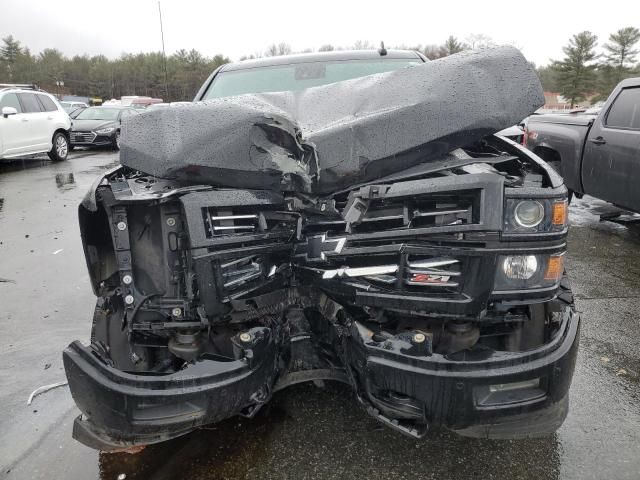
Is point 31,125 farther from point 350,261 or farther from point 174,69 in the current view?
point 174,69

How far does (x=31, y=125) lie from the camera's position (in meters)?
12.3

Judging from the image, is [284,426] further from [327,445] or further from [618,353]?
[618,353]

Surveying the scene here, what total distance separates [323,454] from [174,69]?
65269mm

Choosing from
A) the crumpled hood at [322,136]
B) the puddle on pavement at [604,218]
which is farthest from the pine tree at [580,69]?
the crumpled hood at [322,136]

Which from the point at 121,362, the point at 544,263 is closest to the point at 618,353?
the point at 544,263

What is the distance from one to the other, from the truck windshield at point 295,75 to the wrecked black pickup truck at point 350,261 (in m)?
1.68

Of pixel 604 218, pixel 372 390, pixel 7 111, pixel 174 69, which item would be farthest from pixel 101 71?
pixel 372 390

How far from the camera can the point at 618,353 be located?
3.40 meters

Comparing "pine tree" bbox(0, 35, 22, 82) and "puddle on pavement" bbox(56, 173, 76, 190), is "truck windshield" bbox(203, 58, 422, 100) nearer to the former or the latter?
"puddle on pavement" bbox(56, 173, 76, 190)

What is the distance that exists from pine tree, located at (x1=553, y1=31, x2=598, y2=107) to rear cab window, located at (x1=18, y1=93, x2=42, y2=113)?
44.8m

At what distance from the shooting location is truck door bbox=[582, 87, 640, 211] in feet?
18.1

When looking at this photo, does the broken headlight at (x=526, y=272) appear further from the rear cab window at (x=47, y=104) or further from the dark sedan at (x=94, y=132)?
the dark sedan at (x=94, y=132)

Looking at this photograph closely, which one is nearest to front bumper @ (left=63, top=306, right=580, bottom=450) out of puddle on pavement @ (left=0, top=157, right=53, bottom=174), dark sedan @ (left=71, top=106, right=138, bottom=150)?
puddle on pavement @ (left=0, top=157, right=53, bottom=174)

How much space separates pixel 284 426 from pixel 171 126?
1583 mm
